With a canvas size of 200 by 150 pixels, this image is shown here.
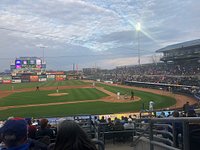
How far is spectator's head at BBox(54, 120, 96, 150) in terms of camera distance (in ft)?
8.77

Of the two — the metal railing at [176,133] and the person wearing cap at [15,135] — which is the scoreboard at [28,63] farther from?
the person wearing cap at [15,135]

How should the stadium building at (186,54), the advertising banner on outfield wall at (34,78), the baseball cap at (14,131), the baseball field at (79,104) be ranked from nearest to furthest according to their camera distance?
the baseball cap at (14,131)
the baseball field at (79,104)
the stadium building at (186,54)
the advertising banner on outfield wall at (34,78)

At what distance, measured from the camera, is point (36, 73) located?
110 meters

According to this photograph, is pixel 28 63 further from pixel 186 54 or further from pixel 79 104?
pixel 79 104

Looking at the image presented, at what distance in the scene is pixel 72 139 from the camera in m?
2.71

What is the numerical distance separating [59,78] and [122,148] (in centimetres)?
11674

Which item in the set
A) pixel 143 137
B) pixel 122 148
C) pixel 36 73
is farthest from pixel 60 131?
pixel 36 73

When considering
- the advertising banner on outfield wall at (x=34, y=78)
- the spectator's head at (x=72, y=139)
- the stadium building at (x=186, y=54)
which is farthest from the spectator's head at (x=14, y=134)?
the advertising banner on outfield wall at (x=34, y=78)

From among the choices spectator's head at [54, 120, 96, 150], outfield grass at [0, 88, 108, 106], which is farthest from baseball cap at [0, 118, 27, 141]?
outfield grass at [0, 88, 108, 106]

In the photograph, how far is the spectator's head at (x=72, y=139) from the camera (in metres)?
2.67

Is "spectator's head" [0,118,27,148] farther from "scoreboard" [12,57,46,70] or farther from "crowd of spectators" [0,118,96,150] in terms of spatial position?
"scoreboard" [12,57,46,70]

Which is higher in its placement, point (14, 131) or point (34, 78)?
point (14, 131)

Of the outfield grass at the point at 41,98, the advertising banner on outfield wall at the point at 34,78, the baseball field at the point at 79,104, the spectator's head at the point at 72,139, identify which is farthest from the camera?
the advertising banner on outfield wall at the point at 34,78

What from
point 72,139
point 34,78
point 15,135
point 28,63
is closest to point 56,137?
point 72,139
